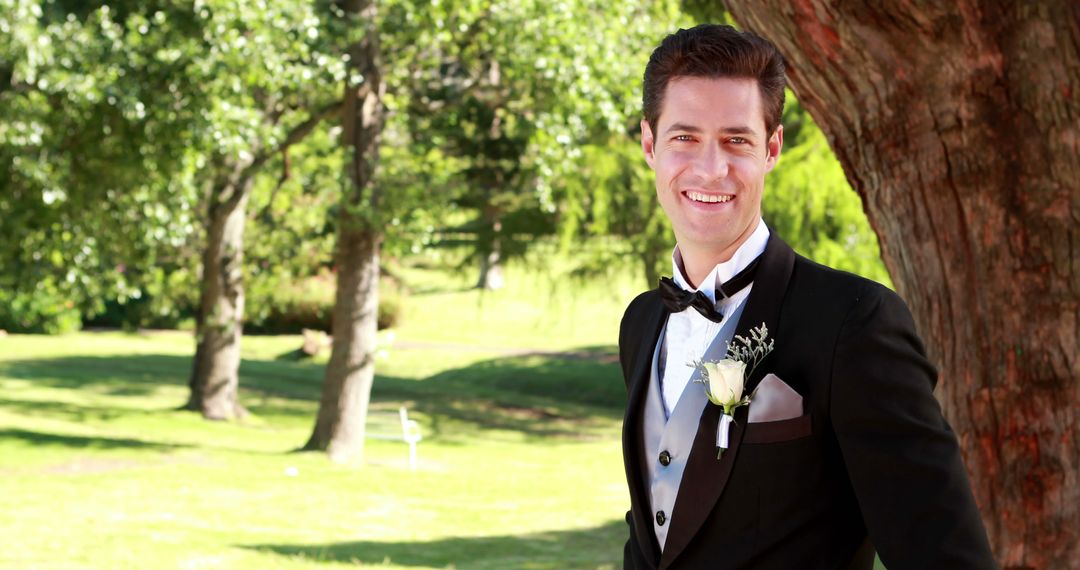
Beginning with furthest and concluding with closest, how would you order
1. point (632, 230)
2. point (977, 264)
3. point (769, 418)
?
point (632, 230), point (977, 264), point (769, 418)

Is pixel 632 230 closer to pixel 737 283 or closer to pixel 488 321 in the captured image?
pixel 488 321

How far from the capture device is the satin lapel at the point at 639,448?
246cm

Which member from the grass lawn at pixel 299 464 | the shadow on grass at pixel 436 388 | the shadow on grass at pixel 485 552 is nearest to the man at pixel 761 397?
the grass lawn at pixel 299 464

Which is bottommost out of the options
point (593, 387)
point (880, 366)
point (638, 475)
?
point (593, 387)

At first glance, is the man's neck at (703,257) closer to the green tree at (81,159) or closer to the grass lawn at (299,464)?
the grass lawn at (299,464)

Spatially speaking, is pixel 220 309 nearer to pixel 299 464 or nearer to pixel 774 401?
pixel 299 464

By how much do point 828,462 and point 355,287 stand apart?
57.7 feet

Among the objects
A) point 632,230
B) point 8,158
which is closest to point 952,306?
point 8,158

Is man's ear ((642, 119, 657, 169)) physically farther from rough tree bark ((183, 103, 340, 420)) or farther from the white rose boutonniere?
rough tree bark ((183, 103, 340, 420))

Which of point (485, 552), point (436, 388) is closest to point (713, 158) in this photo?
point (485, 552)

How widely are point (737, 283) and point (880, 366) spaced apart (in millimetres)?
366

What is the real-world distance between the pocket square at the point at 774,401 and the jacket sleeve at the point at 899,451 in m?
0.08

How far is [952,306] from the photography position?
14.2 feet

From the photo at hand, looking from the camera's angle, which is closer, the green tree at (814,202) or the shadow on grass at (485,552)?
the shadow on grass at (485,552)
